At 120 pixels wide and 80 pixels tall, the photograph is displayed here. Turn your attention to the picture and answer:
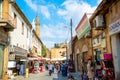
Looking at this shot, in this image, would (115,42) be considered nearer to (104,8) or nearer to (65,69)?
(104,8)

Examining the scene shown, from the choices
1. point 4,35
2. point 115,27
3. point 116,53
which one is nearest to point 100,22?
point 115,27

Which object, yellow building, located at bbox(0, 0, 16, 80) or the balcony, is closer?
the balcony

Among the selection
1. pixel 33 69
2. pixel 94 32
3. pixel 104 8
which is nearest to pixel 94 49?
pixel 94 32

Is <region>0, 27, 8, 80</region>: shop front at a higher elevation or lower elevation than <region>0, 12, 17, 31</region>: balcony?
lower

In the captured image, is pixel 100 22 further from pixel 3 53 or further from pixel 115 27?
pixel 3 53

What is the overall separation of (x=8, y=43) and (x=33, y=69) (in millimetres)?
11821

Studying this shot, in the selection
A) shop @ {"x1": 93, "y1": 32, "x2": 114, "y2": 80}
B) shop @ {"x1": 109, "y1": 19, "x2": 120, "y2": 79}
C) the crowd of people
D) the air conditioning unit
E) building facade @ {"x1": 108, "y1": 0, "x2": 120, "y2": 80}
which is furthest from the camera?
the crowd of people

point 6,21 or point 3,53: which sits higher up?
point 6,21

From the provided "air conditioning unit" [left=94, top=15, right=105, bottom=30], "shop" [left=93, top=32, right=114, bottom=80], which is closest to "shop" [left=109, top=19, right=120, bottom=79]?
"shop" [left=93, top=32, right=114, bottom=80]

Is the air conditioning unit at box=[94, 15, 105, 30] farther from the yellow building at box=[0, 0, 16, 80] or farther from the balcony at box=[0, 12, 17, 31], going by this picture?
the yellow building at box=[0, 0, 16, 80]

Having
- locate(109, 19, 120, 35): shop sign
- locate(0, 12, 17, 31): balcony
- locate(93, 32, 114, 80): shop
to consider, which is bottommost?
locate(93, 32, 114, 80): shop

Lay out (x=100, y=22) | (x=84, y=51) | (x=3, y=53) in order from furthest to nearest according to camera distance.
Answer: (x=84, y=51), (x=3, y=53), (x=100, y=22)

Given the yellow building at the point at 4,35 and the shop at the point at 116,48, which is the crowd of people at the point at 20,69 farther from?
the shop at the point at 116,48

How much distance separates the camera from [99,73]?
473 inches
